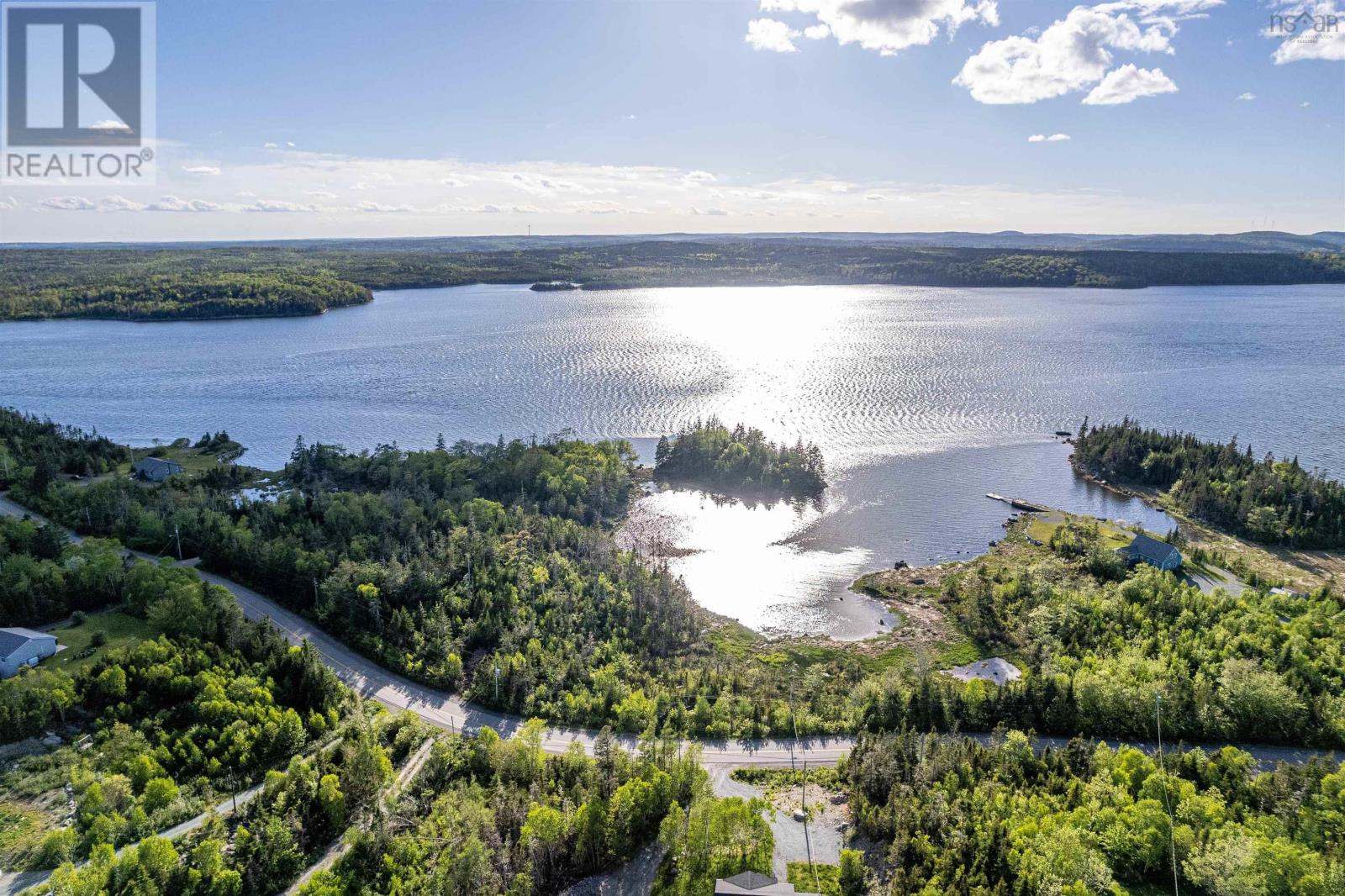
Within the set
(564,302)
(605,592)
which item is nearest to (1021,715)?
(605,592)

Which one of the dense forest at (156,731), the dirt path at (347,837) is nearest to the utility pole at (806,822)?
the dirt path at (347,837)

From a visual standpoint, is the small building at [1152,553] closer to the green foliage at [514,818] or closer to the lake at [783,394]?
the lake at [783,394]

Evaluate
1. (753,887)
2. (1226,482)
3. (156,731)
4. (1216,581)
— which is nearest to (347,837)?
(156,731)

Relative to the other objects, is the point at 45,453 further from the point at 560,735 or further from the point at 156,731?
the point at 560,735

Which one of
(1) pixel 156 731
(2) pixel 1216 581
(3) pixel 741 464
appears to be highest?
(3) pixel 741 464

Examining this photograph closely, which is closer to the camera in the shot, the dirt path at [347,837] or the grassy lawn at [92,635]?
the dirt path at [347,837]

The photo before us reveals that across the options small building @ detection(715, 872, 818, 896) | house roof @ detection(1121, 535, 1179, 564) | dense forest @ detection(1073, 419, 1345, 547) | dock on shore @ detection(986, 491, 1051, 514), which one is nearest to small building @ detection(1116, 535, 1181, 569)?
house roof @ detection(1121, 535, 1179, 564)
